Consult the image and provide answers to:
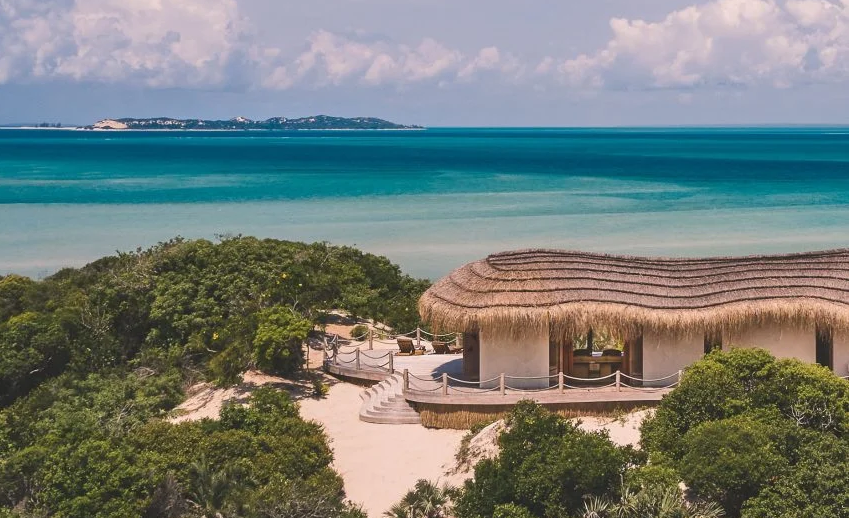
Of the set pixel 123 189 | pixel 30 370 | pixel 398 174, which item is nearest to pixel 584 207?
pixel 398 174

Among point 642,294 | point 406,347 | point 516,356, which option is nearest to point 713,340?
point 642,294

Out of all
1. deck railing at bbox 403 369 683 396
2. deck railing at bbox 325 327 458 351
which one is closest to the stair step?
deck railing at bbox 403 369 683 396

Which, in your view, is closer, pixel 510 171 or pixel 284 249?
pixel 284 249

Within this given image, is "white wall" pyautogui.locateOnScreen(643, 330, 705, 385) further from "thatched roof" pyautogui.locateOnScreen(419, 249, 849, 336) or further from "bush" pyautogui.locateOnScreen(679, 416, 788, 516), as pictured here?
"bush" pyautogui.locateOnScreen(679, 416, 788, 516)

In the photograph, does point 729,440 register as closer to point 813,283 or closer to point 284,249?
point 813,283

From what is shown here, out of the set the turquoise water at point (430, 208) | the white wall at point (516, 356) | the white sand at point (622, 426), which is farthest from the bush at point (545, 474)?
the turquoise water at point (430, 208)
